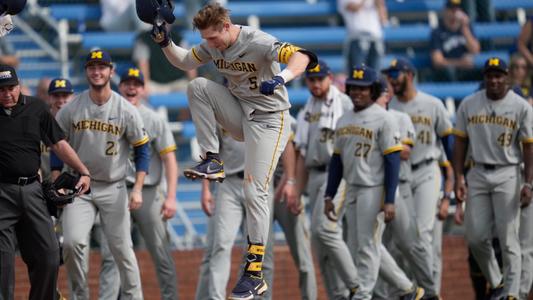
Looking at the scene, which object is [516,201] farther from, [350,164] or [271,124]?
[271,124]

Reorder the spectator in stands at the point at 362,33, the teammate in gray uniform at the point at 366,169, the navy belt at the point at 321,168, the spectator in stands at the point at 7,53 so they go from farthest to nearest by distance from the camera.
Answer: the spectator in stands at the point at 362,33 → the spectator in stands at the point at 7,53 → the navy belt at the point at 321,168 → the teammate in gray uniform at the point at 366,169

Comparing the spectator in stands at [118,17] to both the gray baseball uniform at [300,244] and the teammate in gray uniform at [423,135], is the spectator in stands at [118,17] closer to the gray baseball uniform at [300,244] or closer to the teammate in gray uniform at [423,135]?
the teammate in gray uniform at [423,135]

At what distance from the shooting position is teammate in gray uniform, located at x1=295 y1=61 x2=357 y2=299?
10.6 metres

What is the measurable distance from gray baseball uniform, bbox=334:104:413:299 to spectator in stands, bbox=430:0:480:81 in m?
5.49

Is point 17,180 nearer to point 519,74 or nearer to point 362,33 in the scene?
point 519,74

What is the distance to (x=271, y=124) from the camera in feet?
27.2

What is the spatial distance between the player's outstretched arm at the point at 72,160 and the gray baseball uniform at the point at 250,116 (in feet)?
4.00

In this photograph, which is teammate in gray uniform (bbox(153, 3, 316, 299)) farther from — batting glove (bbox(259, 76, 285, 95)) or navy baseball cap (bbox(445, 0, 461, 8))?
navy baseball cap (bbox(445, 0, 461, 8))

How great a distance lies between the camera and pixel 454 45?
15656mm

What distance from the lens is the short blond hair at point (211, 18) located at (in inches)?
310

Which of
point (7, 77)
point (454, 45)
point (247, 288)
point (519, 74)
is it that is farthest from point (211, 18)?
point (454, 45)

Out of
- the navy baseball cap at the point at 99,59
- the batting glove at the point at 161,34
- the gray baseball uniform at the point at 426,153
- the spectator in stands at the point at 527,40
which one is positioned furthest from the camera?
the spectator in stands at the point at 527,40

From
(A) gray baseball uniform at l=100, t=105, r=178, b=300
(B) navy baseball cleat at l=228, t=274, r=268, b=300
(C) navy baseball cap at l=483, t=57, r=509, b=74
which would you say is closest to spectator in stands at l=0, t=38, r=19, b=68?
(A) gray baseball uniform at l=100, t=105, r=178, b=300

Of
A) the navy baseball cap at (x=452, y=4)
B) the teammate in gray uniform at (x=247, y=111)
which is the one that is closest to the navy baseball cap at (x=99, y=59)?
the teammate in gray uniform at (x=247, y=111)
